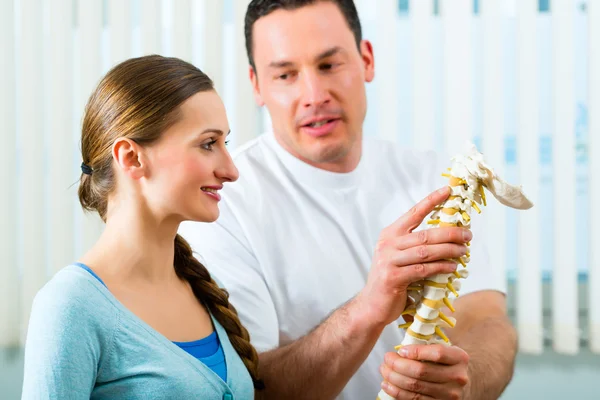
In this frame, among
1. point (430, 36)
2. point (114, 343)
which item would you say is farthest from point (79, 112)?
point (114, 343)

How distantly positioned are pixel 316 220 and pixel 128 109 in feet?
2.36

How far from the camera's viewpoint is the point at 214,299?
3.93 ft

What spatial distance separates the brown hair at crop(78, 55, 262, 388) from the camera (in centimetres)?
103

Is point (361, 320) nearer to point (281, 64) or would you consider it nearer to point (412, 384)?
point (412, 384)

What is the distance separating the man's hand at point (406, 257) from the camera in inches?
40.6

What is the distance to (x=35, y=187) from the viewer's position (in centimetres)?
267

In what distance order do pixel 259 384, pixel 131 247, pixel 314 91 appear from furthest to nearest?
pixel 314 91
pixel 259 384
pixel 131 247

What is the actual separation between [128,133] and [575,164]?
2.02 metres

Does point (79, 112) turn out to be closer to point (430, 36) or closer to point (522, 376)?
point (430, 36)

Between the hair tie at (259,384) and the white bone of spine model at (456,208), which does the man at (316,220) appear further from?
the white bone of spine model at (456,208)

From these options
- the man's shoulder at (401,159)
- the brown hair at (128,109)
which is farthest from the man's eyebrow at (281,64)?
the brown hair at (128,109)

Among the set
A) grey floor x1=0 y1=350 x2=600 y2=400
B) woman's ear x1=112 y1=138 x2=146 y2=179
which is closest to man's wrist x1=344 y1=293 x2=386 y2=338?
woman's ear x1=112 y1=138 x2=146 y2=179

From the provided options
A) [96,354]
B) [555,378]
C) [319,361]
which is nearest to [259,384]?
[319,361]

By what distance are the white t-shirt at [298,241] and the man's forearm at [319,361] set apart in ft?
0.31
